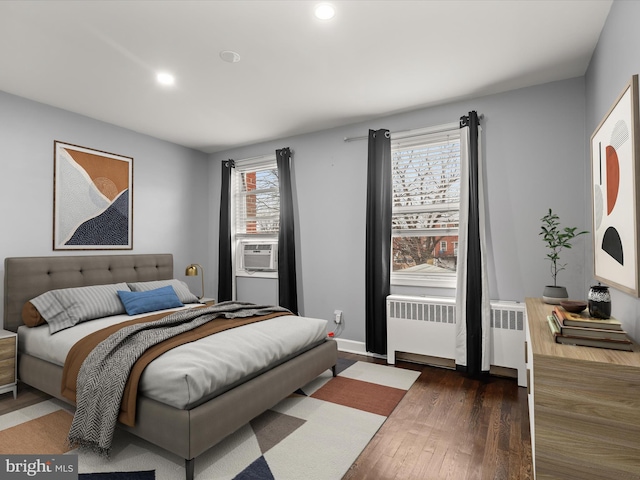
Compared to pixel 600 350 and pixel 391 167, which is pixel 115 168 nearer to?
pixel 391 167

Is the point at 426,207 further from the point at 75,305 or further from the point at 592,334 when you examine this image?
the point at 75,305

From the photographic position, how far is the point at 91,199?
3721mm

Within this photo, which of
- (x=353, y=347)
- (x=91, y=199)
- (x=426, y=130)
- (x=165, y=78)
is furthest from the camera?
(x=353, y=347)

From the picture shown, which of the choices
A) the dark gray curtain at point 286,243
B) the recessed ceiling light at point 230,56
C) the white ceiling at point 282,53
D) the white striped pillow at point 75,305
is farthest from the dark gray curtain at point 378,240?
the white striped pillow at point 75,305

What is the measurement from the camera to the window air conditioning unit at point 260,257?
15.3ft

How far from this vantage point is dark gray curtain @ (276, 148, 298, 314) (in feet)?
14.1

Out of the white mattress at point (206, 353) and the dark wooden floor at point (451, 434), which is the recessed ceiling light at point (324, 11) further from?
the dark wooden floor at point (451, 434)

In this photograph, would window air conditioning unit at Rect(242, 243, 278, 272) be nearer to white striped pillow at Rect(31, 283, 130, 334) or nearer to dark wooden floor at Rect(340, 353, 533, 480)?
white striped pillow at Rect(31, 283, 130, 334)

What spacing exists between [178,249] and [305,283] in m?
1.83

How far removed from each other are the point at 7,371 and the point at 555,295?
13.6 feet

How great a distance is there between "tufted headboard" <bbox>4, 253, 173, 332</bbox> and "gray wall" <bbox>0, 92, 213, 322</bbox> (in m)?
0.18

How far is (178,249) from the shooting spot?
15.5ft

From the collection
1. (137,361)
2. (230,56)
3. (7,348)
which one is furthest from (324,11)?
(7,348)

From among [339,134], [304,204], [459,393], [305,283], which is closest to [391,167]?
[339,134]
